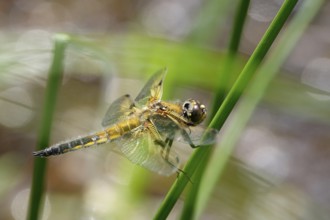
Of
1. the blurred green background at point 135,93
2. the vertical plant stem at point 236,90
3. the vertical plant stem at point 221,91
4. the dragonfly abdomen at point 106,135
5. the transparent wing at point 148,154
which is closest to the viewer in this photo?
the vertical plant stem at point 236,90

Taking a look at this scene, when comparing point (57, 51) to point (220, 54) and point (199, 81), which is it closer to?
point (199, 81)

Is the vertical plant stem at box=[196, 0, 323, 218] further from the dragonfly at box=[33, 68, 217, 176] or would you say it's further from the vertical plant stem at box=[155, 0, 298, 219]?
the vertical plant stem at box=[155, 0, 298, 219]

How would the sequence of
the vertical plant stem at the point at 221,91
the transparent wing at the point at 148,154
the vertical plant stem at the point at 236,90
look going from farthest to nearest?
1. the transparent wing at the point at 148,154
2. the vertical plant stem at the point at 221,91
3. the vertical plant stem at the point at 236,90

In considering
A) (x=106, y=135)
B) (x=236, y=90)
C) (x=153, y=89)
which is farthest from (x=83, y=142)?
(x=236, y=90)

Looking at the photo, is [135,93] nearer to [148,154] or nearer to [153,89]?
[153,89]

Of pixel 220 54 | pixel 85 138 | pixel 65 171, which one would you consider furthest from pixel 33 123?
pixel 85 138

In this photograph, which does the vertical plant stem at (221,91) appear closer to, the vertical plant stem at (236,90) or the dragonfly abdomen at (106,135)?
the vertical plant stem at (236,90)

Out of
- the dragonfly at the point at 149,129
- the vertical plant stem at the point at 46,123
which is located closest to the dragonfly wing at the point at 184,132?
the dragonfly at the point at 149,129

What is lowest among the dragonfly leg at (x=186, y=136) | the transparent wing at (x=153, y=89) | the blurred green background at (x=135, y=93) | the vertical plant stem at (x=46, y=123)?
the vertical plant stem at (x=46, y=123)
